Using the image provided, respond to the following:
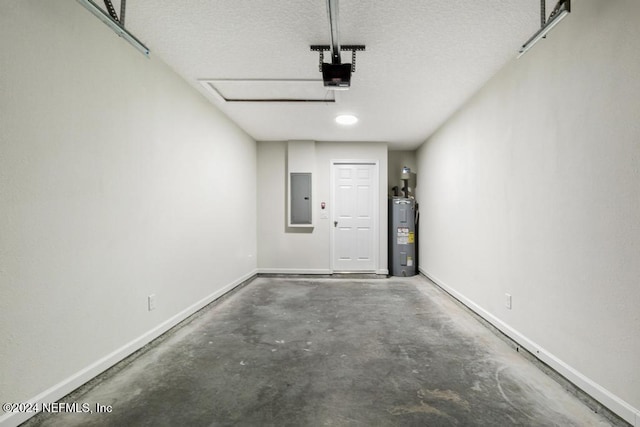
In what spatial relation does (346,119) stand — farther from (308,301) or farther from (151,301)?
(151,301)

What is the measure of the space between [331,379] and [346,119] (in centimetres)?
327

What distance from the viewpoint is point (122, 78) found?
2.09 m

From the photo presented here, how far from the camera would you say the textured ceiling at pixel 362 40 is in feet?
6.13

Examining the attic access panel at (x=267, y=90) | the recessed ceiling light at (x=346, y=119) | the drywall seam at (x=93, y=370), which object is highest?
the attic access panel at (x=267, y=90)

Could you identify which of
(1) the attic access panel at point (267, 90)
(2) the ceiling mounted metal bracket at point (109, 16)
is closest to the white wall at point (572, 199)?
(1) the attic access panel at point (267, 90)

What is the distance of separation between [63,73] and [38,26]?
23 cm

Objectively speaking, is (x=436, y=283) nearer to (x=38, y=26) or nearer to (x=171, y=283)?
(x=171, y=283)

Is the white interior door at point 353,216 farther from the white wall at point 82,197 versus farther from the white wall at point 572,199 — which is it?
the white wall at point 82,197

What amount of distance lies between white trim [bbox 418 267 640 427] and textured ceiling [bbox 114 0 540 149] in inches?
91.4

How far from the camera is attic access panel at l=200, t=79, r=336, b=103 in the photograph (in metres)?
2.87

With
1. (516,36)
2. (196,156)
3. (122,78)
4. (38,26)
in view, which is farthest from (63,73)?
(516,36)

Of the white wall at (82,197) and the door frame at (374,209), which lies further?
the door frame at (374,209)

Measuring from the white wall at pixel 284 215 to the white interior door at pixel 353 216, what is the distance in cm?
15

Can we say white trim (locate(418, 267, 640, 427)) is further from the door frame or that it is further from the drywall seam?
the drywall seam
